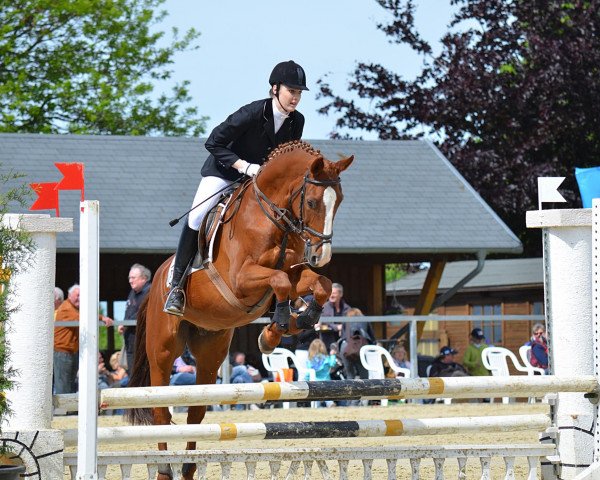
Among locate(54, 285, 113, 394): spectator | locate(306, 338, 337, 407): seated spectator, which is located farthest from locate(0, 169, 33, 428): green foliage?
locate(306, 338, 337, 407): seated spectator

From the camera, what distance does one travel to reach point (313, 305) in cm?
524

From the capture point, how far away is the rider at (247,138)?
5.82 m

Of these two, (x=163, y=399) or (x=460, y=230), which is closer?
(x=163, y=399)

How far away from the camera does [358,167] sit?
17.3 meters

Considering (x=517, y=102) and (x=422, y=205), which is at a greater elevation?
(x=517, y=102)

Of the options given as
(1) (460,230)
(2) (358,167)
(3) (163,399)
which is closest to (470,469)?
(3) (163,399)

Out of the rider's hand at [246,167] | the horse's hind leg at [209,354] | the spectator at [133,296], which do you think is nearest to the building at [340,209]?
the spectator at [133,296]

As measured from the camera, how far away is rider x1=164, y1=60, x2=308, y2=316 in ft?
19.1

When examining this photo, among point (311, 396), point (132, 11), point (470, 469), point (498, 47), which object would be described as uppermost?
point (132, 11)

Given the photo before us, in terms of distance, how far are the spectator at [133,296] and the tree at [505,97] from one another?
11.2 meters

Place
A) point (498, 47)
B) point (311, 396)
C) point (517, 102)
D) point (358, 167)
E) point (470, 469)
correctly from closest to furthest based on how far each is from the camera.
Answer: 1. point (311, 396)
2. point (470, 469)
3. point (358, 167)
4. point (517, 102)
5. point (498, 47)

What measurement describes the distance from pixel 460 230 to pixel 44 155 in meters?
5.90

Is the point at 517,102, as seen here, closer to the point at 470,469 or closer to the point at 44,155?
the point at 44,155

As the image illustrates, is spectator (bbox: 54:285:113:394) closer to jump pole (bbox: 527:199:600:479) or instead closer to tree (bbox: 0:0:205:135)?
jump pole (bbox: 527:199:600:479)
